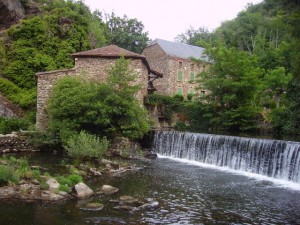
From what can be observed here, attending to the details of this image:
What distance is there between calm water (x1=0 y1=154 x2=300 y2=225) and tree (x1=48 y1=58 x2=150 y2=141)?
4939 mm

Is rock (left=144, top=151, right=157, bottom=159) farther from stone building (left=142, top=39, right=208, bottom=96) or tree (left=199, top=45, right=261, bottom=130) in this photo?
stone building (left=142, top=39, right=208, bottom=96)

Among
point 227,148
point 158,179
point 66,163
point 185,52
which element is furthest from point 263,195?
point 185,52

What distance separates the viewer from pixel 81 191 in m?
10.4

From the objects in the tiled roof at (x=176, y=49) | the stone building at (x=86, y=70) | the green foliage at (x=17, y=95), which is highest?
the tiled roof at (x=176, y=49)

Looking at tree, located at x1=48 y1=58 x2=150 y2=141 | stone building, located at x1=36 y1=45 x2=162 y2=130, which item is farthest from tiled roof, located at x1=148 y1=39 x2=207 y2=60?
tree, located at x1=48 y1=58 x2=150 y2=141

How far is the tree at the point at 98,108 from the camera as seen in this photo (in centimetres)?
1820

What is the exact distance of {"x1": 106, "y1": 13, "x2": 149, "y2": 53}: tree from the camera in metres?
47.1

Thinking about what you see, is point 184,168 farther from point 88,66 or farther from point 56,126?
point 88,66

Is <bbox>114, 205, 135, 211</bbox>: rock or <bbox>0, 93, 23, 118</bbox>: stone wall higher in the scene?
<bbox>0, 93, 23, 118</bbox>: stone wall

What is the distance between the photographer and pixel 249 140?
16.9 metres

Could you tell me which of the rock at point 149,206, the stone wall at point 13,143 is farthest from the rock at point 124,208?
the stone wall at point 13,143

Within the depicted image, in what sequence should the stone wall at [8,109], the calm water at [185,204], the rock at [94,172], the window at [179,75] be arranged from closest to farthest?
the calm water at [185,204]
the rock at [94,172]
the stone wall at [8,109]
the window at [179,75]

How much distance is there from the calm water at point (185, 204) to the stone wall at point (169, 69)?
2279 centimetres

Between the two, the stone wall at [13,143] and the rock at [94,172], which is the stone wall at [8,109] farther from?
the rock at [94,172]
